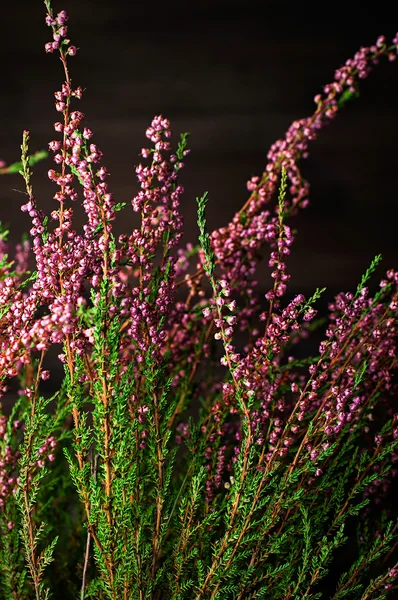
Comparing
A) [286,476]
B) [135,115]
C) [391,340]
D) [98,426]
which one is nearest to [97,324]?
[98,426]

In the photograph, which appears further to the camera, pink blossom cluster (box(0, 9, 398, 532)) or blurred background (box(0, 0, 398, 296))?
blurred background (box(0, 0, 398, 296))

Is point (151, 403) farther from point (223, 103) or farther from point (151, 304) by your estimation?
point (223, 103)

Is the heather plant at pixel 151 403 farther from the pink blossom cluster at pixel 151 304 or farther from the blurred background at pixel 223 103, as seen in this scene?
the blurred background at pixel 223 103

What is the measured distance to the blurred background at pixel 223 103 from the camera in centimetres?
123

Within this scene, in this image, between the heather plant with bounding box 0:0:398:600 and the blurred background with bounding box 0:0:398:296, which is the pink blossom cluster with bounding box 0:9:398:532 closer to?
the heather plant with bounding box 0:0:398:600

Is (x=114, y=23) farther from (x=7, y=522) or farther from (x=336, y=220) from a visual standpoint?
(x=7, y=522)

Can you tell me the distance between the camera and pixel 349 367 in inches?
24.9

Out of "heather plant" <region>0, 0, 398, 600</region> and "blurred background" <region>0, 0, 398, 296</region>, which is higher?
"blurred background" <region>0, 0, 398, 296</region>

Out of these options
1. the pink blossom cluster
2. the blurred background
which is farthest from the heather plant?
the blurred background

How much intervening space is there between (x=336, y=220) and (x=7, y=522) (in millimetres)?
764

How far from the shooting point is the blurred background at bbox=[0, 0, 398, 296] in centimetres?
123

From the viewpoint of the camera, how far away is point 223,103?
1.26 meters

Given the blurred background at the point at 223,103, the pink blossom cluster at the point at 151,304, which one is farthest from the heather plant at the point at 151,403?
the blurred background at the point at 223,103

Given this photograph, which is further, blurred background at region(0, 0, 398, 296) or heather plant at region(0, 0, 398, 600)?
blurred background at region(0, 0, 398, 296)
